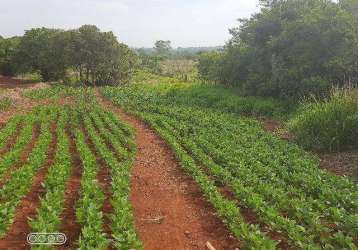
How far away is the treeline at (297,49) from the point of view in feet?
59.4

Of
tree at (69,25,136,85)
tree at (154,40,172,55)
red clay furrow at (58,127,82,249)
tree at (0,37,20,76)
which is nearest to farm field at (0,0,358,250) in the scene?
red clay furrow at (58,127,82,249)

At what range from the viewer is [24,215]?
7145mm

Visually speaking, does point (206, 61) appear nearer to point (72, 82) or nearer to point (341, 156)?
point (72, 82)

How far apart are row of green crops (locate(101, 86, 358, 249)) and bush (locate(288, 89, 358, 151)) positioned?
32.4 inches

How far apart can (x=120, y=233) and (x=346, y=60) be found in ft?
48.1

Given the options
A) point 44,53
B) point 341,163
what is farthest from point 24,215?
point 44,53

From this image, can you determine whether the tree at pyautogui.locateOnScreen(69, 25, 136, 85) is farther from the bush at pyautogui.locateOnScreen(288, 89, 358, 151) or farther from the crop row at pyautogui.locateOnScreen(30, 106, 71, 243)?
the bush at pyautogui.locateOnScreen(288, 89, 358, 151)

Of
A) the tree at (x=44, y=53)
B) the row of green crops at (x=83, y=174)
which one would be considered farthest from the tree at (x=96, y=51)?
the row of green crops at (x=83, y=174)

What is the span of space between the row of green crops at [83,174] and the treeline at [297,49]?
27.7ft

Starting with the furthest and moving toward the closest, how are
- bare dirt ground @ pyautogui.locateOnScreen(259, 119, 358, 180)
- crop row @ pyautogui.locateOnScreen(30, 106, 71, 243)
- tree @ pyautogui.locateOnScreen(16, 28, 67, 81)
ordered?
tree @ pyautogui.locateOnScreen(16, 28, 67, 81) → bare dirt ground @ pyautogui.locateOnScreen(259, 119, 358, 180) → crop row @ pyautogui.locateOnScreen(30, 106, 71, 243)

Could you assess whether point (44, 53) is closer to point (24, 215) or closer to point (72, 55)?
point (72, 55)

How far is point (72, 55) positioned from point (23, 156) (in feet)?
75.7

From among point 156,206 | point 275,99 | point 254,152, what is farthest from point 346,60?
point 156,206

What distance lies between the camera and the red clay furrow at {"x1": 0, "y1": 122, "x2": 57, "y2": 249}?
609cm
